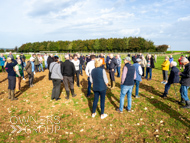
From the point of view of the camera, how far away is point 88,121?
5246mm

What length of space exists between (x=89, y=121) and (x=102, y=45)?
78168 mm

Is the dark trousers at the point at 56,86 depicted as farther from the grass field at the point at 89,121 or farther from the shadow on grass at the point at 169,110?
the shadow on grass at the point at 169,110

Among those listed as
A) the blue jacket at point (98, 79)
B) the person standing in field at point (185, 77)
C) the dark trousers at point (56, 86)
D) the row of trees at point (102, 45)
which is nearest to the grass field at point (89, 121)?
the dark trousers at point (56, 86)

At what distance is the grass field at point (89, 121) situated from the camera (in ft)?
14.1

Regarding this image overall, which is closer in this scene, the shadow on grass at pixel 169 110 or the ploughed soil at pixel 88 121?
the ploughed soil at pixel 88 121

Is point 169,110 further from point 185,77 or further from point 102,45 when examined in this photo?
point 102,45

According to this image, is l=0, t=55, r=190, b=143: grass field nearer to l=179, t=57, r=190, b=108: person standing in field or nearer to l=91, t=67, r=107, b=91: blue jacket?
l=179, t=57, r=190, b=108: person standing in field

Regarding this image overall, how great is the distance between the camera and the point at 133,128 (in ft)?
15.5

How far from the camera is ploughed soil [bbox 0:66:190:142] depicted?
14.1 feet

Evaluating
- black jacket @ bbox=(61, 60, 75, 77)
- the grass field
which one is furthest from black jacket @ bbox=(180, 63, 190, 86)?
black jacket @ bbox=(61, 60, 75, 77)

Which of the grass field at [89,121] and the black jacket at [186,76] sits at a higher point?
the black jacket at [186,76]

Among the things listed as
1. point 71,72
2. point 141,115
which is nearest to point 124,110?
point 141,115

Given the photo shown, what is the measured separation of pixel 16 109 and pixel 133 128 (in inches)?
238

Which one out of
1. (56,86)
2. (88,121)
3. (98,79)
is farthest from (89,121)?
(56,86)
